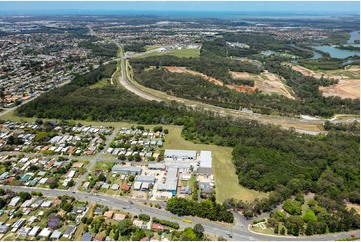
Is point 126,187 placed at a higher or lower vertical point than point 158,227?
higher

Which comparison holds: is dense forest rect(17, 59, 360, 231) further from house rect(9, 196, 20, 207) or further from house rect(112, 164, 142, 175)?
house rect(9, 196, 20, 207)

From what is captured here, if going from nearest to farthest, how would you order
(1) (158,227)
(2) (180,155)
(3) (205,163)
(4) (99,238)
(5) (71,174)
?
(4) (99,238)
(1) (158,227)
(5) (71,174)
(3) (205,163)
(2) (180,155)

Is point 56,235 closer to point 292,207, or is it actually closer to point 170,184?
point 170,184

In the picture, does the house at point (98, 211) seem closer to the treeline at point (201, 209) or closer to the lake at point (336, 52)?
the treeline at point (201, 209)

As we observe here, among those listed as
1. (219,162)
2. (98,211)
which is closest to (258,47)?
(219,162)

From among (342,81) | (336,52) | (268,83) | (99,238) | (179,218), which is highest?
(336,52)

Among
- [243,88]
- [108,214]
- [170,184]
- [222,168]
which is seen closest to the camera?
[108,214]

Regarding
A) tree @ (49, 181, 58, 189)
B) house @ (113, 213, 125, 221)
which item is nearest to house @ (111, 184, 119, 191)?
house @ (113, 213, 125, 221)
